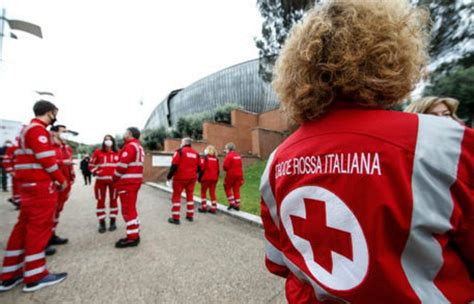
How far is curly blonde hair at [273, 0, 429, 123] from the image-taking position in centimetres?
87

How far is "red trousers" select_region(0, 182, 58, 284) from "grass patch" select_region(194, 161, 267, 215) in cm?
408

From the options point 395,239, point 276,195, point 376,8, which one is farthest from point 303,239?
point 376,8

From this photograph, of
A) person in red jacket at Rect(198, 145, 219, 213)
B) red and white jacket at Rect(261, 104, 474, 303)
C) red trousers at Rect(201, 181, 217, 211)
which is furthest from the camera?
person in red jacket at Rect(198, 145, 219, 213)

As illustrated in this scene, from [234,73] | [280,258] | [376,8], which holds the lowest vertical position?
[280,258]

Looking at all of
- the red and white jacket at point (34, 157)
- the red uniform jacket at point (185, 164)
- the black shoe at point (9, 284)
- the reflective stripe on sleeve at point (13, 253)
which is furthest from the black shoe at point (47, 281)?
the red uniform jacket at point (185, 164)

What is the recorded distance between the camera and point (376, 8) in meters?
0.91

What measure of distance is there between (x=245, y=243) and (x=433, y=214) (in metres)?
3.55

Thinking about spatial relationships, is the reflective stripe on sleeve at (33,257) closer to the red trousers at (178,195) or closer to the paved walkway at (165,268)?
the paved walkway at (165,268)

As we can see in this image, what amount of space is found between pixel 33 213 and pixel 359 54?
3.55 metres

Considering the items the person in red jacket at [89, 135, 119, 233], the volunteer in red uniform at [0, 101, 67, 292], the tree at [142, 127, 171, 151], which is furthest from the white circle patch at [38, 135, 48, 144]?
the tree at [142, 127, 171, 151]

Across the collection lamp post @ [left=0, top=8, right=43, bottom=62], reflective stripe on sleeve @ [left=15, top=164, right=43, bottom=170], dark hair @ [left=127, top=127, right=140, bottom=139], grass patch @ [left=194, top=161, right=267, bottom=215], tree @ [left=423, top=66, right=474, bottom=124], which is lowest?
grass patch @ [left=194, top=161, right=267, bottom=215]

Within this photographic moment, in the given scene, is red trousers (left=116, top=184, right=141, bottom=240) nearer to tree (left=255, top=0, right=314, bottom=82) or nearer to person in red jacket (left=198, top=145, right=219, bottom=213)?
person in red jacket (left=198, top=145, right=219, bottom=213)

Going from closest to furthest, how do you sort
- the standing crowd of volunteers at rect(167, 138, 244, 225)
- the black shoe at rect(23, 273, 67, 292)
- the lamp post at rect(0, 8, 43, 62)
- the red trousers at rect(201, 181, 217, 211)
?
the black shoe at rect(23, 273, 67, 292) < the standing crowd of volunteers at rect(167, 138, 244, 225) < the red trousers at rect(201, 181, 217, 211) < the lamp post at rect(0, 8, 43, 62)

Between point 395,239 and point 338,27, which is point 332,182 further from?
point 338,27
